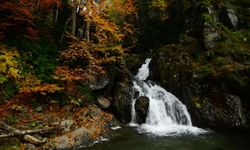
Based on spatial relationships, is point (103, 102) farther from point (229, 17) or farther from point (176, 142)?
point (229, 17)

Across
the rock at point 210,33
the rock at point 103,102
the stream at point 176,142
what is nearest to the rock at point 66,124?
the stream at point 176,142

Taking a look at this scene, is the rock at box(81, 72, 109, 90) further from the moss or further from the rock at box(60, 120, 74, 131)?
the moss

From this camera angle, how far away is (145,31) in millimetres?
26219

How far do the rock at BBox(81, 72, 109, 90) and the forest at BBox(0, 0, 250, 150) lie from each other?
0.05 meters

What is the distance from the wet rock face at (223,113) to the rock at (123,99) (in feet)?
12.7

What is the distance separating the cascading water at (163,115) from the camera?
11.8m

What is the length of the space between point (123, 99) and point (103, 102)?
3.95 feet

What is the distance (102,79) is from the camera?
512 inches

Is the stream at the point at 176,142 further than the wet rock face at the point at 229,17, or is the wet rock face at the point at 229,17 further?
the wet rock face at the point at 229,17

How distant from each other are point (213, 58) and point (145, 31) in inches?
501

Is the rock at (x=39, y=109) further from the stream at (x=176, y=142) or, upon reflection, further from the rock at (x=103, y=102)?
the rock at (x=103, y=102)

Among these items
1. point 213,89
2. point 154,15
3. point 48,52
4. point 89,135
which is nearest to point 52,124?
point 89,135

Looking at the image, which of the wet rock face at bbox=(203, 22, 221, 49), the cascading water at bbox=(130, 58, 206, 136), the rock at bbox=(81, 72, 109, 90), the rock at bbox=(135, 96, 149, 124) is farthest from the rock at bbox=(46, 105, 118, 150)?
the wet rock face at bbox=(203, 22, 221, 49)

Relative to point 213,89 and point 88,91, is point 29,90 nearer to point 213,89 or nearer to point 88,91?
point 88,91
